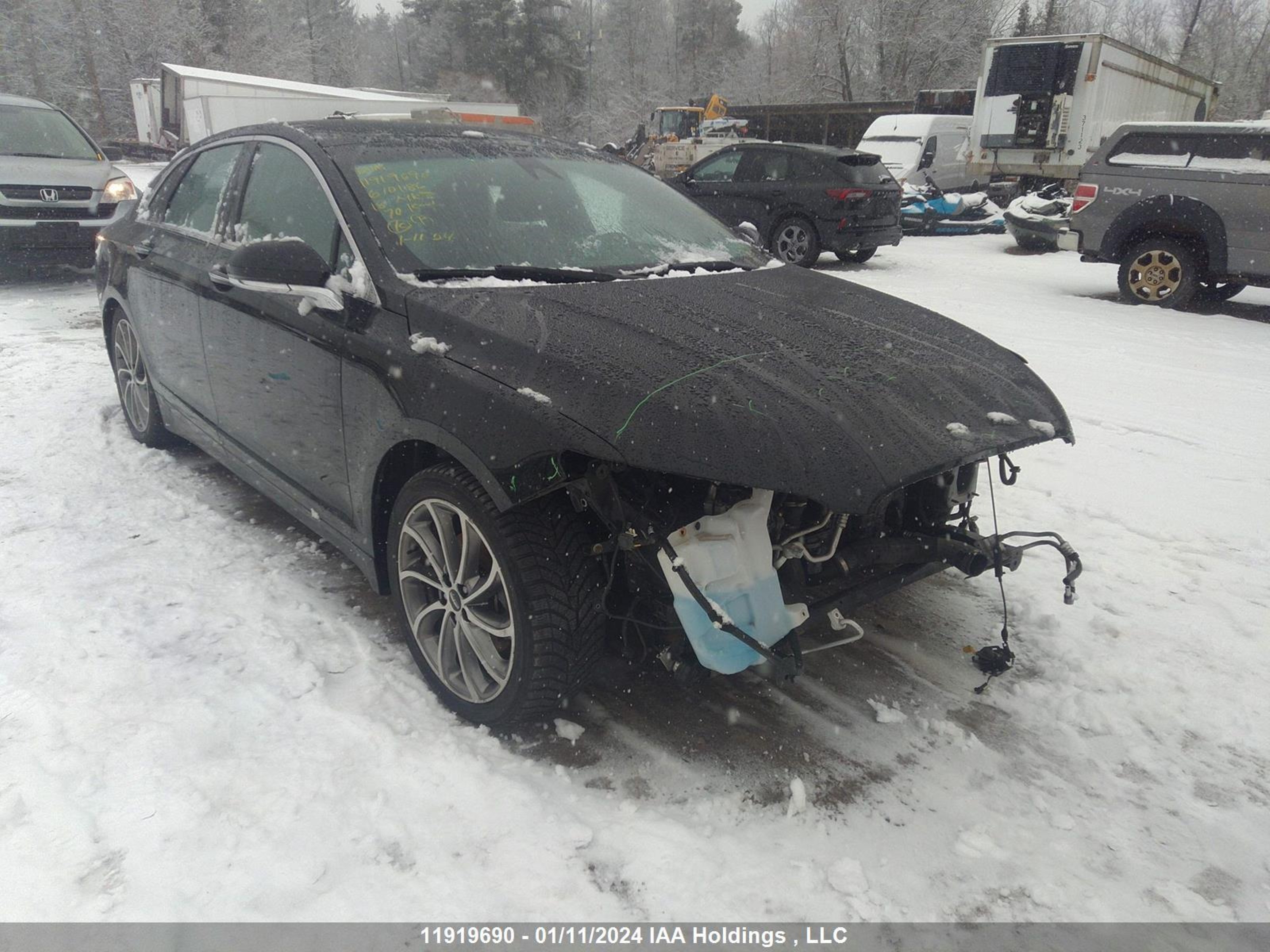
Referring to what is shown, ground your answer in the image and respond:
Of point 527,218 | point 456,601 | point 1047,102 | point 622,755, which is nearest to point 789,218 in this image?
point 1047,102

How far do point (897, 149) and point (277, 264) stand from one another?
18555 mm

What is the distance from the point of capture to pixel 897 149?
60.9 ft

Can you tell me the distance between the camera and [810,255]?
1144 cm

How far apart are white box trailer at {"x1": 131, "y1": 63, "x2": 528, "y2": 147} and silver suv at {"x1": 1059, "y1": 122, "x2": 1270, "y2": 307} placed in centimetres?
1642

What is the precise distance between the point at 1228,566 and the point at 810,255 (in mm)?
8490

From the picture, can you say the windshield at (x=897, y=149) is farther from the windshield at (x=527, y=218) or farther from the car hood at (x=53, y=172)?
the windshield at (x=527, y=218)

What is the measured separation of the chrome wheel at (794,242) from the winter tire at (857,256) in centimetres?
60

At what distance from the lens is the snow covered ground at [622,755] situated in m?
2.06

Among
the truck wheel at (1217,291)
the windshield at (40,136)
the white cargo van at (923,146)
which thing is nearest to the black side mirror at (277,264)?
the windshield at (40,136)

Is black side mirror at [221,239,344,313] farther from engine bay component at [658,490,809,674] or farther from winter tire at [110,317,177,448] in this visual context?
winter tire at [110,317,177,448]

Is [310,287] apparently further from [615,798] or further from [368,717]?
[615,798]

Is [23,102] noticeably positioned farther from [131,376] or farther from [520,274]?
[520,274]

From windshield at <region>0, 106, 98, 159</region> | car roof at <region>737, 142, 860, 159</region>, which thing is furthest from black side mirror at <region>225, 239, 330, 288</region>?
car roof at <region>737, 142, 860, 159</region>

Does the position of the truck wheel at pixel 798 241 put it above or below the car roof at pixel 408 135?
below
